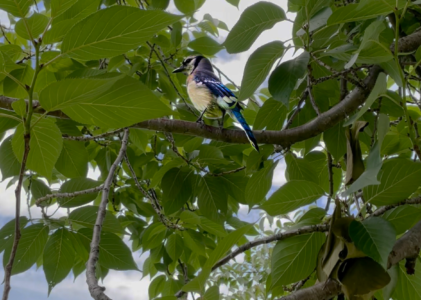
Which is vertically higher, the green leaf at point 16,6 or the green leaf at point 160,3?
the green leaf at point 160,3

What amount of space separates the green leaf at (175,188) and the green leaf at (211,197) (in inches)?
2.7

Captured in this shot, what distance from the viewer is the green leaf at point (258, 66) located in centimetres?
129

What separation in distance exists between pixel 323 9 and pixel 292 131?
16.3 inches

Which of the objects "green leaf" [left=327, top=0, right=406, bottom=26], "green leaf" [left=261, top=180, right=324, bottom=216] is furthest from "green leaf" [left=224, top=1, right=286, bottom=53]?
"green leaf" [left=261, top=180, right=324, bottom=216]

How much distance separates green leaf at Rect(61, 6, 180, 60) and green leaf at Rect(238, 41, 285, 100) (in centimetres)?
45

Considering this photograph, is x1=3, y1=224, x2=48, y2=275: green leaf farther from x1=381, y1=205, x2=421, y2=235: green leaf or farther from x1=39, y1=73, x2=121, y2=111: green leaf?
x1=381, y1=205, x2=421, y2=235: green leaf

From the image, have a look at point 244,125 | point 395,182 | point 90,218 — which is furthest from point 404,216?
point 90,218

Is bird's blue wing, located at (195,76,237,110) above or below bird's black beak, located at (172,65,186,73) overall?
below

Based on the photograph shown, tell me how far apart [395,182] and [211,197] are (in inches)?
38.4

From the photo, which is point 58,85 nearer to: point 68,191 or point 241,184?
point 68,191

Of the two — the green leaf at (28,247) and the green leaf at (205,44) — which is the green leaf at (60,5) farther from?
the green leaf at (205,44)

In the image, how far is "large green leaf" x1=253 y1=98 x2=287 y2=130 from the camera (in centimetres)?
165

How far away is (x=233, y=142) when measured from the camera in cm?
165

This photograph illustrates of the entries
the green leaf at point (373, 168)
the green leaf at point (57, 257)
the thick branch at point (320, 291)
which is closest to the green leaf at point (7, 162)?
the green leaf at point (57, 257)
